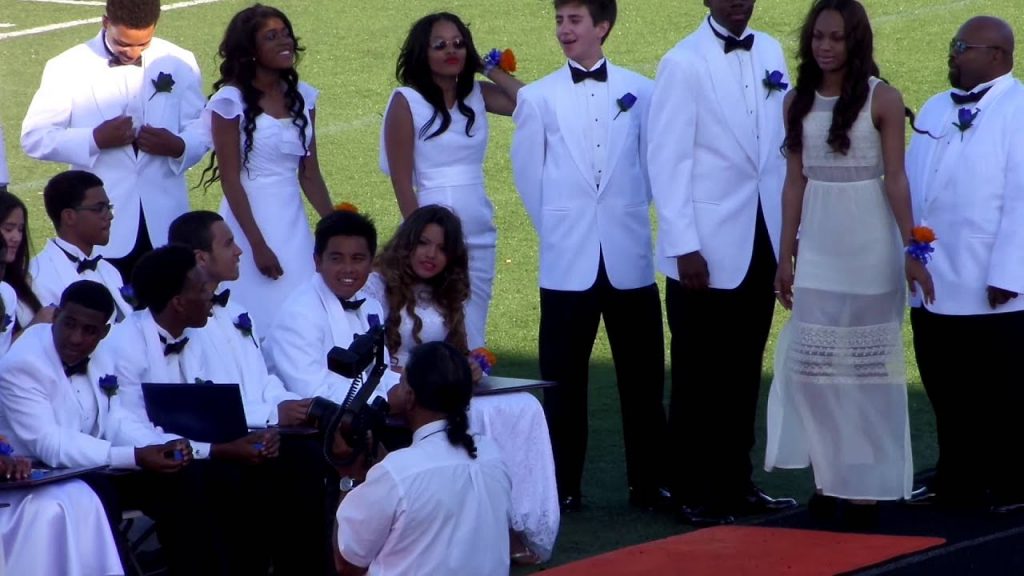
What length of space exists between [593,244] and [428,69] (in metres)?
1.02

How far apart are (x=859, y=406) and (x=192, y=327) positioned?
8.03 ft

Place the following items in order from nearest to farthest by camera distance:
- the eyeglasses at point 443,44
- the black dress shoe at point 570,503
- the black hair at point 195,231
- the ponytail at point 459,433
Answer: the ponytail at point 459,433
the black hair at point 195,231
the black dress shoe at point 570,503
the eyeglasses at point 443,44

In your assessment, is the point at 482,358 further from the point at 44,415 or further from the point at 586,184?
the point at 44,415

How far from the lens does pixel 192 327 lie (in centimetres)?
640

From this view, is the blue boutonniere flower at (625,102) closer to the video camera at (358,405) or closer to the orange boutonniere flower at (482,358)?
the orange boutonniere flower at (482,358)

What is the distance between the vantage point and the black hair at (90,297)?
5898 millimetres

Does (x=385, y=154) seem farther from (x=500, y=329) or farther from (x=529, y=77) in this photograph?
(x=529, y=77)

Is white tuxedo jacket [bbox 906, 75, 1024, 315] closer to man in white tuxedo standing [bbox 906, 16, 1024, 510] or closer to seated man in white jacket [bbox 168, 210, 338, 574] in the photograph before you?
man in white tuxedo standing [bbox 906, 16, 1024, 510]

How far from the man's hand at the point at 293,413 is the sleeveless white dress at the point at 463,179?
126 cm

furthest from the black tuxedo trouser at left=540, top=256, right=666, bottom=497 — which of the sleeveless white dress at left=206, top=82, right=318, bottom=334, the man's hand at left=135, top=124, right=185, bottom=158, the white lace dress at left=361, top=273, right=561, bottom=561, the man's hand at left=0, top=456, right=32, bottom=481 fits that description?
the man's hand at left=0, top=456, right=32, bottom=481

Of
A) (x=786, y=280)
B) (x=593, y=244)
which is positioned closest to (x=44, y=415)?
(x=593, y=244)

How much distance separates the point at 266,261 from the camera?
749 centimetres

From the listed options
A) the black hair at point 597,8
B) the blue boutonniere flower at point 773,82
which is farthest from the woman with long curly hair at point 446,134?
the blue boutonniere flower at point 773,82

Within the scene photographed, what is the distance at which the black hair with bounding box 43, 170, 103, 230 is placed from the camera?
267 inches
